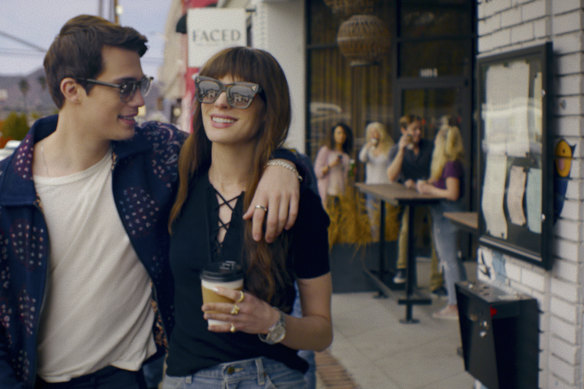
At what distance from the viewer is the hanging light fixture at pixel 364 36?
791cm

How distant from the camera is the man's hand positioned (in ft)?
5.92

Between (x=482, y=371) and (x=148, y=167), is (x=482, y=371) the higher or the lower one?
the lower one

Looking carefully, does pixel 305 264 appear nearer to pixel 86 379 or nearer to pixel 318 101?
pixel 86 379

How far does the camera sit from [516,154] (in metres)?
3.52

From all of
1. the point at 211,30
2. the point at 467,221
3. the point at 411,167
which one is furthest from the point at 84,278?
the point at 211,30

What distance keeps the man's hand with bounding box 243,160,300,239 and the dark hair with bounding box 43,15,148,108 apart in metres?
0.81

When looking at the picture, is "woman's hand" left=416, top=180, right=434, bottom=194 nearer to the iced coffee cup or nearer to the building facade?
the building facade

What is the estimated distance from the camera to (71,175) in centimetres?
222

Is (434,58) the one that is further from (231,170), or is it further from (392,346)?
(231,170)

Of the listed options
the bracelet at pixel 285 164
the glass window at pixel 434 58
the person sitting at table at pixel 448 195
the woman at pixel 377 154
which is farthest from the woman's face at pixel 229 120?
the glass window at pixel 434 58

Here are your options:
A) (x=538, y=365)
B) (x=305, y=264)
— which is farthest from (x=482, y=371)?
(x=305, y=264)

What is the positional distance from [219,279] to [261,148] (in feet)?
1.86

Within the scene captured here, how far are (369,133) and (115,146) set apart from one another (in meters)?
6.40

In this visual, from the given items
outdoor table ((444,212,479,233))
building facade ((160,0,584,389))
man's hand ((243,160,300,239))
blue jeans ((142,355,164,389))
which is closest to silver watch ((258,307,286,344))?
man's hand ((243,160,300,239))
